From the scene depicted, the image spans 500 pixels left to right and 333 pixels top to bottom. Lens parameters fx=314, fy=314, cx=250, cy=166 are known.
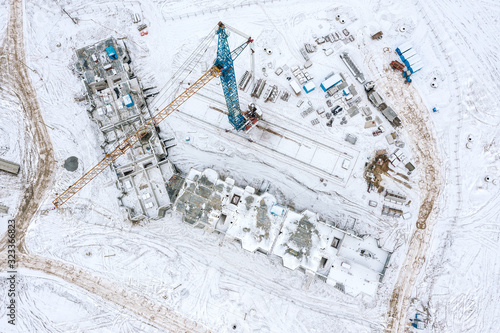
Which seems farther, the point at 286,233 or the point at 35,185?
the point at 35,185

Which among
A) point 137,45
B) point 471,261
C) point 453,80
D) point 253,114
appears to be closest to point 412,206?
point 471,261

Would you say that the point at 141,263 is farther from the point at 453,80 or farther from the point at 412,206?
the point at 453,80

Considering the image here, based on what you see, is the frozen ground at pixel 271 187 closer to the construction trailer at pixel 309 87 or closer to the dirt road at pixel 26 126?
the dirt road at pixel 26 126

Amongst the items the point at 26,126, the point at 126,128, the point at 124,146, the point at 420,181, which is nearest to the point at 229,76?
the point at 126,128

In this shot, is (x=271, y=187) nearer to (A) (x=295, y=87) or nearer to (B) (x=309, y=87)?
(A) (x=295, y=87)

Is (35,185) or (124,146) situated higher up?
(124,146)

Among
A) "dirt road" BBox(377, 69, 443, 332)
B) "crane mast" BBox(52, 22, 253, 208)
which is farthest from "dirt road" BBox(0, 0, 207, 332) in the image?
"dirt road" BBox(377, 69, 443, 332)

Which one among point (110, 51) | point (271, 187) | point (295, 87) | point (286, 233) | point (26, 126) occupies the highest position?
point (295, 87)
